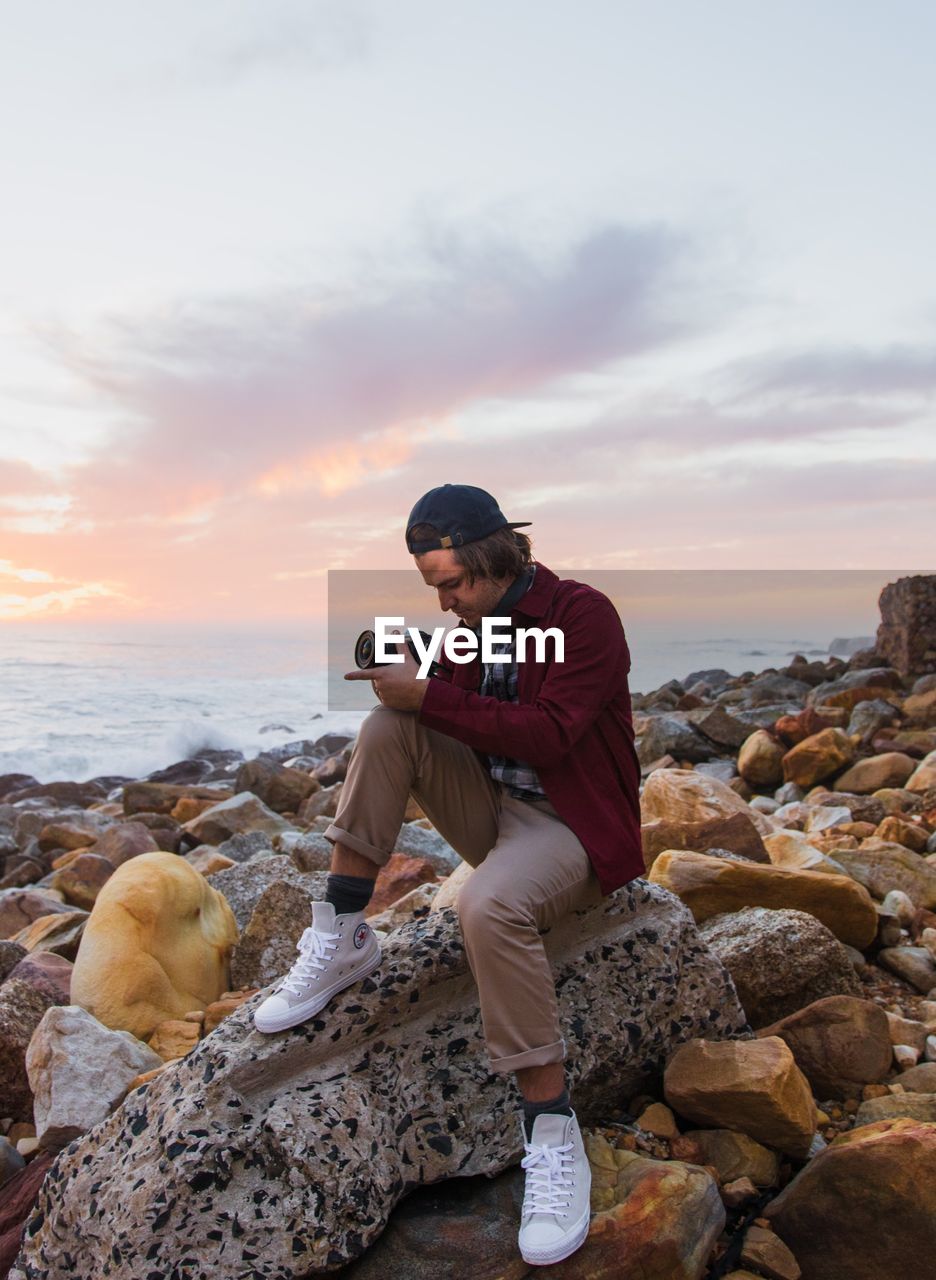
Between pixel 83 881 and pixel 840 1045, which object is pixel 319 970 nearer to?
pixel 840 1045

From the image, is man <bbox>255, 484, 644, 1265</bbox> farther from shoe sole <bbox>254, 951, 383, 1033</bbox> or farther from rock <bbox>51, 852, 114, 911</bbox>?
rock <bbox>51, 852, 114, 911</bbox>

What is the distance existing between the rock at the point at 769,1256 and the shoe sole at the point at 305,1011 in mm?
1608

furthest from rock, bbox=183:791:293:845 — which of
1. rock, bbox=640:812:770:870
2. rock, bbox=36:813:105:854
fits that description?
rock, bbox=640:812:770:870

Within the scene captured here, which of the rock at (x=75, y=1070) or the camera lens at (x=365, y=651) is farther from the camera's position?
the rock at (x=75, y=1070)

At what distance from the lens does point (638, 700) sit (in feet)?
74.7

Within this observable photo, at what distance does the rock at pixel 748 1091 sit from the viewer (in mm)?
3859

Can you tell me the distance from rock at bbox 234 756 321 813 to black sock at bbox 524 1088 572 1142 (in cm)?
1139

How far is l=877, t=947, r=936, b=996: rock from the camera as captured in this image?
5.36m

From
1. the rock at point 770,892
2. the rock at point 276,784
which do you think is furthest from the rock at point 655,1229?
the rock at point 276,784

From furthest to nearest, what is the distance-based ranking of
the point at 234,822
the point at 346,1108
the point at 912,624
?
1. the point at 912,624
2. the point at 234,822
3. the point at 346,1108

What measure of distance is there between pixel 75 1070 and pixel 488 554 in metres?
3.02

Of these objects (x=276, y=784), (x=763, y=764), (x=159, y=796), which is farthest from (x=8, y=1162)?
(x=159, y=796)

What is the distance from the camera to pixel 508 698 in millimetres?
4242

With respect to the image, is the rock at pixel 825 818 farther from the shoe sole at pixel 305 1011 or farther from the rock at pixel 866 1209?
the shoe sole at pixel 305 1011
